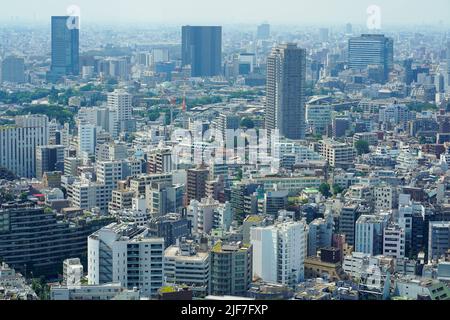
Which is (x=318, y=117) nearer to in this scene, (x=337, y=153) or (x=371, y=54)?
(x=371, y=54)

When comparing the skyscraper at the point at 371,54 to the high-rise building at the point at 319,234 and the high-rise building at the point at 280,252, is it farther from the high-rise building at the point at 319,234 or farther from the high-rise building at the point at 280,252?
the high-rise building at the point at 280,252

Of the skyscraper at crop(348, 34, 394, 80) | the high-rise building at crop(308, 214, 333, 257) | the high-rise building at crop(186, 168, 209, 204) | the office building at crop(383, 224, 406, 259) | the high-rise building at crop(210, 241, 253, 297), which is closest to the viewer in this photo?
the high-rise building at crop(210, 241, 253, 297)

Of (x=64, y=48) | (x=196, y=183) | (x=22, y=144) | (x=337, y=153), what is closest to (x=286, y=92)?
(x=337, y=153)

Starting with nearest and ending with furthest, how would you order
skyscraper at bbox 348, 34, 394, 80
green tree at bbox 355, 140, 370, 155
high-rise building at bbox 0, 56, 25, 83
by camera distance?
1. high-rise building at bbox 0, 56, 25, 83
2. green tree at bbox 355, 140, 370, 155
3. skyscraper at bbox 348, 34, 394, 80

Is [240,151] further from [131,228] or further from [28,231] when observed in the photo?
[131,228]

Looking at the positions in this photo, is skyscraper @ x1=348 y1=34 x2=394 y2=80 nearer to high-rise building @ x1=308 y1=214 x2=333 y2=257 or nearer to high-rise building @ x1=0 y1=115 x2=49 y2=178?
high-rise building @ x1=0 y1=115 x2=49 y2=178

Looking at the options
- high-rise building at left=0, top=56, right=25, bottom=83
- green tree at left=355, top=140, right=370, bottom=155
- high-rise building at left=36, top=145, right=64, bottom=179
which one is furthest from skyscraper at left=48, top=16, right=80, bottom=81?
green tree at left=355, top=140, right=370, bottom=155

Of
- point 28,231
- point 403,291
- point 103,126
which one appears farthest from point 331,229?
point 103,126
